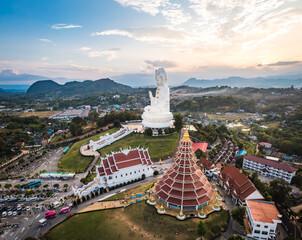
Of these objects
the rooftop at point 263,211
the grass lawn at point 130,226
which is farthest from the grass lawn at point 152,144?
the rooftop at point 263,211

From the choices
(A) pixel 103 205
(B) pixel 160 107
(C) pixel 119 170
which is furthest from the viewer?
(B) pixel 160 107

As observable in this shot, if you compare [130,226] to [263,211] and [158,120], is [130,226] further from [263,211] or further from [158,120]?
[158,120]

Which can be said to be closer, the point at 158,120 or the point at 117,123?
the point at 158,120

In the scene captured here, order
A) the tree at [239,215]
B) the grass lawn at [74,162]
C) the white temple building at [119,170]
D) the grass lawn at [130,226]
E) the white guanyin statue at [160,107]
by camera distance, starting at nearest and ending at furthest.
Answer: the grass lawn at [130,226] → the tree at [239,215] → the white temple building at [119,170] → the grass lawn at [74,162] → the white guanyin statue at [160,107]

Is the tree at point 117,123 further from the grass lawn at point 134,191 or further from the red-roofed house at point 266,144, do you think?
the red-roofed house at point 266,144

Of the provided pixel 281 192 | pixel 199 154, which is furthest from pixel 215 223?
pixel 199 154

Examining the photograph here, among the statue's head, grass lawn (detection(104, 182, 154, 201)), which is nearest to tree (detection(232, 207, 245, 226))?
grass lawn (detection(104, 182, 154, 201))

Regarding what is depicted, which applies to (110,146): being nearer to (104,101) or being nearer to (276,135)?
(276,135)
